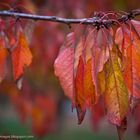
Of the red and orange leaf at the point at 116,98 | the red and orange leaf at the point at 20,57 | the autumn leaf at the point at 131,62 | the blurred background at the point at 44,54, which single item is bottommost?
the red and orange leaf at the point at 116,98

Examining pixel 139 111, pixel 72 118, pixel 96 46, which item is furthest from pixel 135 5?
pixel 72 118

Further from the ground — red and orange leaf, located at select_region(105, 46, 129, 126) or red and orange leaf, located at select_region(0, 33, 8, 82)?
red and orange leaf, located at select_region(0, 33, 8, 82)

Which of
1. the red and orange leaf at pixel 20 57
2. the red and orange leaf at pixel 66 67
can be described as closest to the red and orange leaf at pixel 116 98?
the red and orange leaf at pixel 66 67

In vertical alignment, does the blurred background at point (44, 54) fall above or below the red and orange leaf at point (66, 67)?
above

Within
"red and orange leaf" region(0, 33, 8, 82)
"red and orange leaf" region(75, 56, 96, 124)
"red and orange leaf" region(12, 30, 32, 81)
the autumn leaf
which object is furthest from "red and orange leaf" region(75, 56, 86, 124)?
"red and orange leaf" region(0, 33, 8, 82)

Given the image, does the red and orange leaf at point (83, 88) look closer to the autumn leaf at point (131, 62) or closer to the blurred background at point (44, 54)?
the autumn leaf at point (131, 62)

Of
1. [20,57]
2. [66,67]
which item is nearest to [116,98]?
[66,67]

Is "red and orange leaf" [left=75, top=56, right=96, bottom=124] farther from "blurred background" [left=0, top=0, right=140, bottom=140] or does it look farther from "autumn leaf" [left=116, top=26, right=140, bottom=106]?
Answer: "blurred background" [left=0, top=0, right=140, bottom=140]

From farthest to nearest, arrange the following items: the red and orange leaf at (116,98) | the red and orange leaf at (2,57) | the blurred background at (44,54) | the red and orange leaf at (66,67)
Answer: the blurred background at (44,54) → the red and orange leaf at (2,57) → the red and orange leaf at (66,67) → the red and orange leaf at (116,98)
